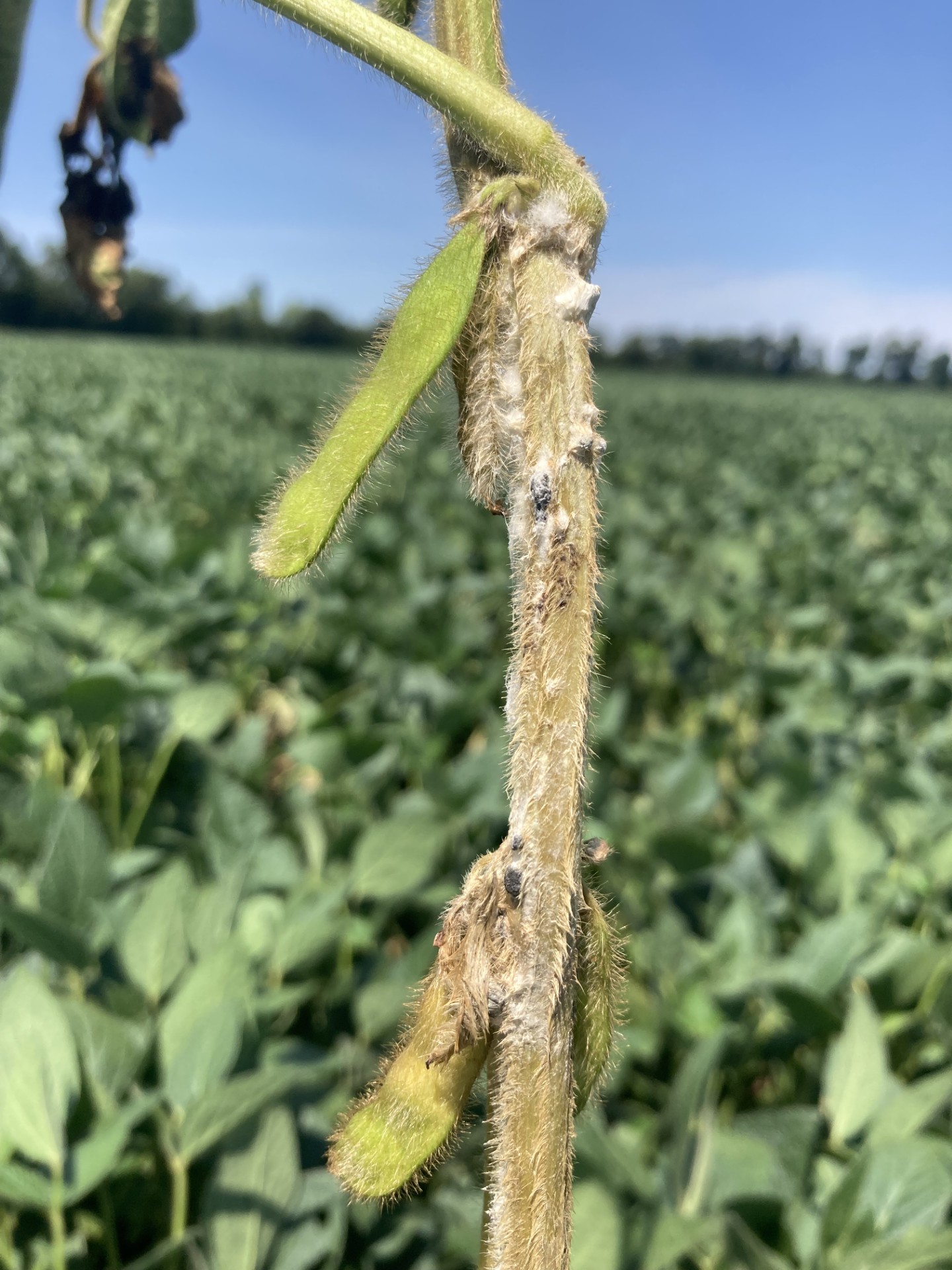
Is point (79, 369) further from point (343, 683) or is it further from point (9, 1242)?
point (9, 1242)

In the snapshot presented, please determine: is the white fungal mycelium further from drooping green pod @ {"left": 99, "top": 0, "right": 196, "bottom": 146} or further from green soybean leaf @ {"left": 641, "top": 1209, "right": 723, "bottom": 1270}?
green soybean leaf @ {"left": 641, "top": 1209, "right": 723, "bottom": 1270}

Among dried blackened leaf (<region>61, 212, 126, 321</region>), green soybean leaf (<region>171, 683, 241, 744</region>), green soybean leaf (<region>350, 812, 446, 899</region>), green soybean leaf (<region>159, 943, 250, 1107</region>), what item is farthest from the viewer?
green soybean leaf (<region>171, 683, 241, 744</region>)

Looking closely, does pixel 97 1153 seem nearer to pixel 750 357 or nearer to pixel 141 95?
pixel 141 95

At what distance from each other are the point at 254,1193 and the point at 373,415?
2.77ft

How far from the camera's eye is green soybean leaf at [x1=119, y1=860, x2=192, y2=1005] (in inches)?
Result: 45.7

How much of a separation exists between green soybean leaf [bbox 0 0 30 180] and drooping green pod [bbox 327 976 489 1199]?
0.50 metres

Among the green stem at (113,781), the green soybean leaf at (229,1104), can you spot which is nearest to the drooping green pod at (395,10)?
the green soybean leaf at (229,1104)

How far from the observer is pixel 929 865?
162cm

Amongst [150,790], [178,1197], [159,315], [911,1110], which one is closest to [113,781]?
[150,790]

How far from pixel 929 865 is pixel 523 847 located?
145cm

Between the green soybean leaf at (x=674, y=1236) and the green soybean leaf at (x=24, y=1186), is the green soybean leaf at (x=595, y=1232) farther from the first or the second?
the green soybean leaf at (x=24, y=1186)

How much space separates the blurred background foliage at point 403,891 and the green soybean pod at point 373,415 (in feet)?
0.17

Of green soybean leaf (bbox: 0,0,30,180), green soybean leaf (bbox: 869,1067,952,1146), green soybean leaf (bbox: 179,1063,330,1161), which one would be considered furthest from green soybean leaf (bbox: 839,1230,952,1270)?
green soybean leaf (bbox: 0,0,30,180)

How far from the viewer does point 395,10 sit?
0.46 meters
